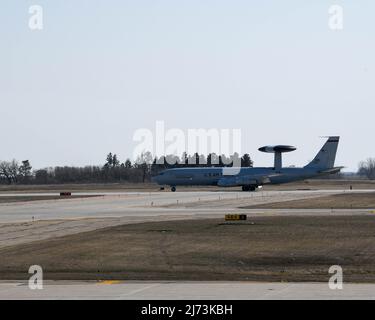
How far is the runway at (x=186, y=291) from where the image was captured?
19250 mm

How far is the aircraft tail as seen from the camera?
12581 cm

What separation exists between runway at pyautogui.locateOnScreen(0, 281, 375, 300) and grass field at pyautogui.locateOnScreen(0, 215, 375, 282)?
208 centimetres

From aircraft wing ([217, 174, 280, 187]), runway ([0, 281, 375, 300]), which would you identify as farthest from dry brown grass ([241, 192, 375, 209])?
aircraft wing ([217, 174, 280, 187])

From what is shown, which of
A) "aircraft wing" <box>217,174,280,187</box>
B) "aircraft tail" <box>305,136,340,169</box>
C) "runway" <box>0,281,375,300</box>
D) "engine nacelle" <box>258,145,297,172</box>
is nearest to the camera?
"runway" <box>0,281,375,300</box>

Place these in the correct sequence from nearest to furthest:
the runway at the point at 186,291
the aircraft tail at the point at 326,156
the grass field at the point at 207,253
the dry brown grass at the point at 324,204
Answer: the runway at the point at 186,291 < the grass field at the point at 207,253 < the dry brown grass at the point at 324,204 < the aircraft tail at the point at 326,156

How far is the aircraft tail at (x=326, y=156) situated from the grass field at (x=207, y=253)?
268 feet

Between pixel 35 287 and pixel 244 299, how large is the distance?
5.94m

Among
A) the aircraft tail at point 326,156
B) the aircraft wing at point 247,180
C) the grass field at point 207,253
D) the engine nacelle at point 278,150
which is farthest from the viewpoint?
the engine nacelle at point 278,150

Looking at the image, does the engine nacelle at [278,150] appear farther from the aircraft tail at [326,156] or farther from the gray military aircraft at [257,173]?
the aircraft tail at [326,156]

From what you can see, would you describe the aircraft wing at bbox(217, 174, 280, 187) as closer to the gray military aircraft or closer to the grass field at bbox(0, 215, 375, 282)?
the gray military aircraft

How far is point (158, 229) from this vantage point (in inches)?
1693

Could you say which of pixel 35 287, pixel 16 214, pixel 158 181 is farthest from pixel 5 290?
pixel 158 181

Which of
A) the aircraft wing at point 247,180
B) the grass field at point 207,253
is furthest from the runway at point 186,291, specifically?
the aircraft wing at point 247,180

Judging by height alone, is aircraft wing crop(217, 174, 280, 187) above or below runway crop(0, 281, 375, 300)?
above
